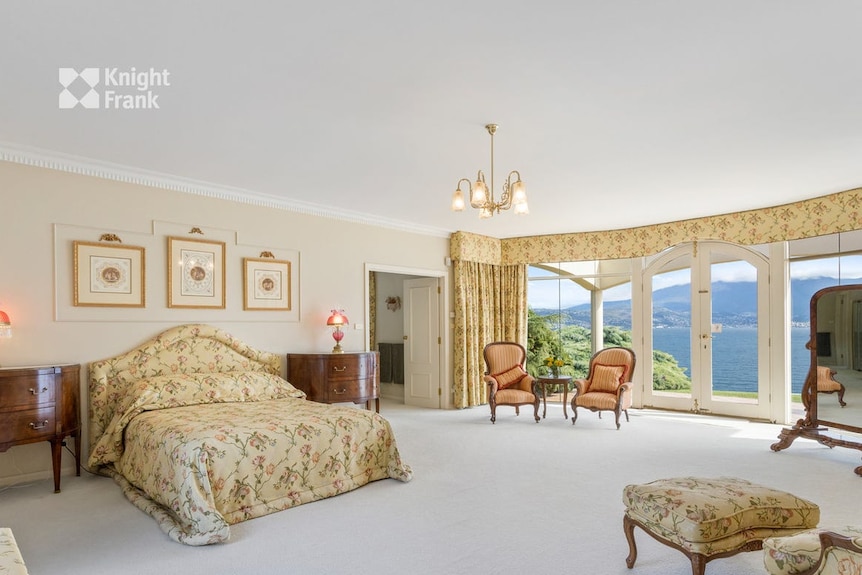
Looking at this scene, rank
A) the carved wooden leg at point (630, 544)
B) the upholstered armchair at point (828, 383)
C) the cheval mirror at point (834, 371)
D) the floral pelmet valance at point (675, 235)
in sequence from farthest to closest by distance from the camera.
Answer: the floral pelmet valance at point (675, 235) < the upholstered armchair at point (828, 383) < the cheval mirror at point (834, 371) < the carved wooden leg at point (630, 544)

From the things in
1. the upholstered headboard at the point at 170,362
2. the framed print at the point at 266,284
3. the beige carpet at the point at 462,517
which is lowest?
the beige carpet at the point at 462,517

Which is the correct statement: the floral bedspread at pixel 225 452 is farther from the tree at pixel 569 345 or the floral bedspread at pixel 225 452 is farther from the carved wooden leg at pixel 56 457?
the tree at pixel 569 345

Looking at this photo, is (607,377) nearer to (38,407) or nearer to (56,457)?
(56,457)

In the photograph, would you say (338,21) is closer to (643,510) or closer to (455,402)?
(643,510)

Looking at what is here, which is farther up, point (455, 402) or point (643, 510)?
point (643, 510)

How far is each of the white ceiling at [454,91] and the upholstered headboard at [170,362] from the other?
1.54m

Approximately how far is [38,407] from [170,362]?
45.0 inches

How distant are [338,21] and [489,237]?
6329 mm

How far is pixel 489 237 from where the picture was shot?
8.64 m

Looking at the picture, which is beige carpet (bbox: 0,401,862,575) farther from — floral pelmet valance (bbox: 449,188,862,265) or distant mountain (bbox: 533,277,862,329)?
floral pelmet valance (bbox: 449,188,862,265)

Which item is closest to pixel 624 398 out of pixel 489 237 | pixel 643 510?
pixel 489 237

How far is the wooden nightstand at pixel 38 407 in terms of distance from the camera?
383 cm

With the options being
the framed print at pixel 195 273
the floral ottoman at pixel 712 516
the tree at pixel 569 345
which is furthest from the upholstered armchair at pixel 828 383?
the framed print at pixel 195 273

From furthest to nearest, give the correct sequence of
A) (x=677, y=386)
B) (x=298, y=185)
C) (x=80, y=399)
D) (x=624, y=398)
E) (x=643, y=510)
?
(x=677, y=386) → (x=624, y=398) → (x=298, y=185) → (x=80, y=399) → (x=643, y=510)
